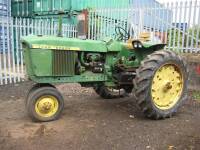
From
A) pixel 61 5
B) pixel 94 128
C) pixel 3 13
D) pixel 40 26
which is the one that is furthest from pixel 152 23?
pixel 3 13

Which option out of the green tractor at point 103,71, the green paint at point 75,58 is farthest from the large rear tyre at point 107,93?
the green paint at point 75,58

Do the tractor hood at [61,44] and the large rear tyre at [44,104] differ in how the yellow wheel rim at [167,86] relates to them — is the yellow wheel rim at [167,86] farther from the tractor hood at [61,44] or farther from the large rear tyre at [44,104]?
the large rear tyre at [44,104]

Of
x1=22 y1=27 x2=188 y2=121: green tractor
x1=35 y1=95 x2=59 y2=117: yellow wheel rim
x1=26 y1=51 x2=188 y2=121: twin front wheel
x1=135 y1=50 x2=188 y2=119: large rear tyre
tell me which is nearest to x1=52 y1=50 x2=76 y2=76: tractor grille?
x1=22 y1=27 x2=188 y2=121: green tractor

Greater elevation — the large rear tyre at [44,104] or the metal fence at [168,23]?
the metal fence at [168,23]

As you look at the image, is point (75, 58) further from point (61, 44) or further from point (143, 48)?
point (143, 48)

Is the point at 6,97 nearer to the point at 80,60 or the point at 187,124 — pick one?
the point at 80,60

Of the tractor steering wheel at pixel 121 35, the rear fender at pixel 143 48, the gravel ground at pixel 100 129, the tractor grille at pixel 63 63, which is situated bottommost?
the gravel ground at pixel 100 129

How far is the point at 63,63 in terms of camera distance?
5.30 meters

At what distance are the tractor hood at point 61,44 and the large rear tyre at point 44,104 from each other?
70 centimetres

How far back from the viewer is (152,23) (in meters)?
10.5

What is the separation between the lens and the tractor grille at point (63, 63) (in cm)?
522

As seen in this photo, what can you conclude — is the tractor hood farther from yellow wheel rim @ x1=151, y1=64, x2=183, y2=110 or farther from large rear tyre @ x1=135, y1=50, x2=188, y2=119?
yellow wheel rim @ x1=151, y1=64, x2=183, y2=110

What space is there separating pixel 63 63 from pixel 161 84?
5.76ft

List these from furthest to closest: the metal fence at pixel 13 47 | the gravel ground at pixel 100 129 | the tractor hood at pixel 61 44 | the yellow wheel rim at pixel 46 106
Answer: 1. the metal fence at pixel 13 47
2. the yellow wheel rim at pixel 46 106
3. the tractor hood at pixel 61 44
4. the gravel ground at pixel 100 129
